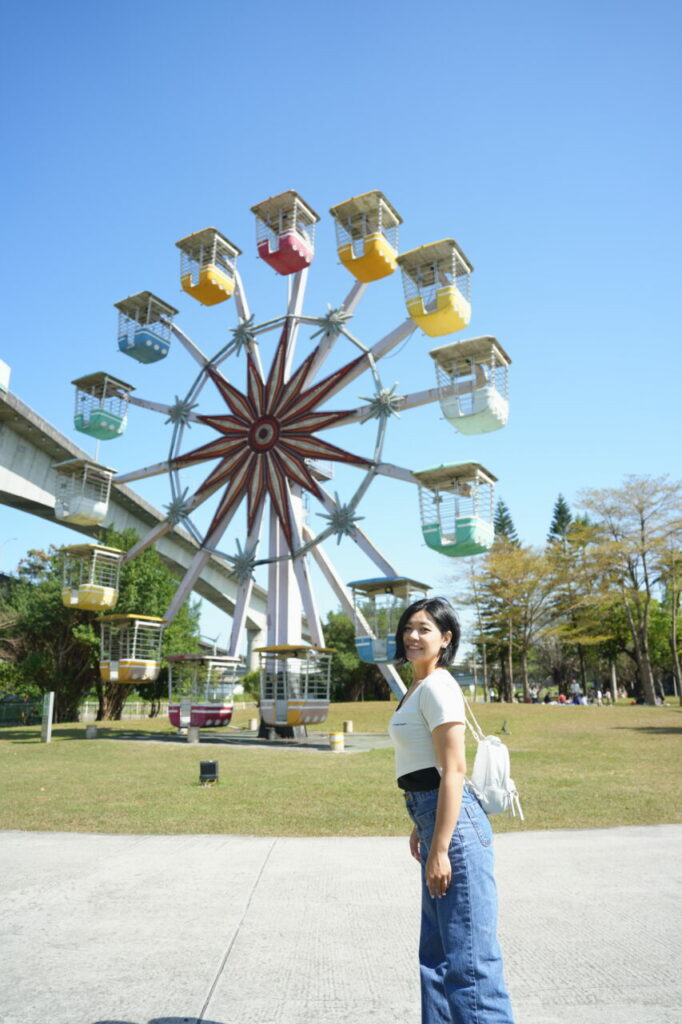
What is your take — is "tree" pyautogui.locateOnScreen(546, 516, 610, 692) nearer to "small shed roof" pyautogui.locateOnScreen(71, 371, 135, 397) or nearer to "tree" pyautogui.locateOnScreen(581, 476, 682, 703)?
"tree" pyautogui.locateOnScreen(581, 476, 682, 703)

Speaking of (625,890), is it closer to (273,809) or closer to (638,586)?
(273,809)

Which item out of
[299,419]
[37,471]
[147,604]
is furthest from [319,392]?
[37,471]

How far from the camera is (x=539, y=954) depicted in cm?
407

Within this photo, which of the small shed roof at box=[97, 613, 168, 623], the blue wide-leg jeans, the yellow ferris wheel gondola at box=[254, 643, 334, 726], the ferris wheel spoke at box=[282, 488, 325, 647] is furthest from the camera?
the small shed roof at box=[97, 613, 168, 623]

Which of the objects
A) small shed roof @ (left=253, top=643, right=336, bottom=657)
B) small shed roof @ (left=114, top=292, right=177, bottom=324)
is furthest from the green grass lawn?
small shed roof @ (left=114, top=292, right=177, bottom=324)

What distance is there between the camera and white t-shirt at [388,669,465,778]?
2994mm

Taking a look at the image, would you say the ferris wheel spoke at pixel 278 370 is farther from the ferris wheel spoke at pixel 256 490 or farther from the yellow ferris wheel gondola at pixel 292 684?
the yellow ferris wheel gondola at pixel 292 684

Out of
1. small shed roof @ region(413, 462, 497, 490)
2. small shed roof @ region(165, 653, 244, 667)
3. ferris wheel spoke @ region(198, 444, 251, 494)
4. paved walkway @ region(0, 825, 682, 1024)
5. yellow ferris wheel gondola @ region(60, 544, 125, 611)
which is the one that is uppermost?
ferris wheel spoke @ region(198, 444, 251, 494)

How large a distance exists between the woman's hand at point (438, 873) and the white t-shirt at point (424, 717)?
14.0 inches

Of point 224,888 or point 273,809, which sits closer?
point 224,888

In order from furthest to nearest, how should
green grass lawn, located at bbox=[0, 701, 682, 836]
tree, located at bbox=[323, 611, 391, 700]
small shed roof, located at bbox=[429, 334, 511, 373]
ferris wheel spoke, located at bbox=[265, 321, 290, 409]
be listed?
tree, located at bbox=[323, 611, 391, 700], ferris wheel spoke, located at bbox=[265, 321, 290, 409], small shed roof, located at bbox=[429, 334, 511, 373], green grass lawn, located at bbox=[0, 701, 682, 836]

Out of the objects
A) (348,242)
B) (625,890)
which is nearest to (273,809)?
(625,890)

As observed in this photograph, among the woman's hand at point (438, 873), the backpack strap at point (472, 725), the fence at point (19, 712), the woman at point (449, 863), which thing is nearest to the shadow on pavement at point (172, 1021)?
the woman at point (449, 863)

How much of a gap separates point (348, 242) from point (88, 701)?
35.8 metres
